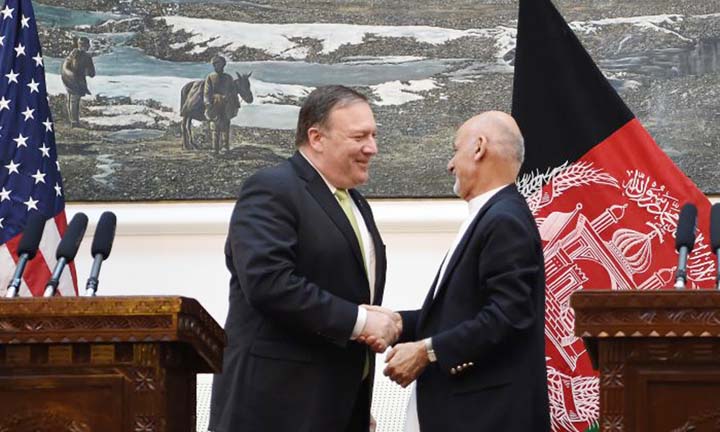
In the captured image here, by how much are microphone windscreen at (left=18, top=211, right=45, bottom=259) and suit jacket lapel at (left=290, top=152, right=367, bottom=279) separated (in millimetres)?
893

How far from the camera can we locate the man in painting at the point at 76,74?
23.1 ft

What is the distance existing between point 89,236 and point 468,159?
9.61 feet

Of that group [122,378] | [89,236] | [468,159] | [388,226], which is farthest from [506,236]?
[89,236]

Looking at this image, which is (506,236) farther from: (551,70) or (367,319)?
(551,70)

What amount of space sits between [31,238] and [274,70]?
2.90m

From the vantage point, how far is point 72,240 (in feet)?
14.0

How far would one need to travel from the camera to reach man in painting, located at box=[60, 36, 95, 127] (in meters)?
7.05

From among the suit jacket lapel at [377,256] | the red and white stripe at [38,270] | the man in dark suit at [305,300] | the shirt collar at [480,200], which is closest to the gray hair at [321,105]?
the man in dark suit at [305,300]

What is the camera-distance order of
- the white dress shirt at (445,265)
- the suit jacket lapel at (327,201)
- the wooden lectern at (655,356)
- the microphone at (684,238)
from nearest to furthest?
the wooden lectern at (655,356) → the microphone at (684,238) → the white dress shirt at (445,265) → the suit jacket lapel at (327,201)

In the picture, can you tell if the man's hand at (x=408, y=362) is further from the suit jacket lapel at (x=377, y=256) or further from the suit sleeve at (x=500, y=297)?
the suit jacket lapel at (x=377, y=256)

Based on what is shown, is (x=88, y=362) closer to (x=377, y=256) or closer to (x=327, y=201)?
(x=327, y=201)

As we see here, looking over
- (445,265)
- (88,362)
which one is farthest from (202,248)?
(88,362)

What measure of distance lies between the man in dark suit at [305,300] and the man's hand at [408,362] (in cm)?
9

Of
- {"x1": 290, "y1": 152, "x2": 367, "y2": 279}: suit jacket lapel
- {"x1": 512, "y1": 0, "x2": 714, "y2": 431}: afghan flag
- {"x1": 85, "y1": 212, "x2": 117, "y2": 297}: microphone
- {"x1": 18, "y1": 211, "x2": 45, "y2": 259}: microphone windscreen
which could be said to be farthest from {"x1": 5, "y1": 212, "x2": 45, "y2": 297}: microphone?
{"x1": 512, "y1": 0, "x2": 714, "y2": 431}: afghan flag
